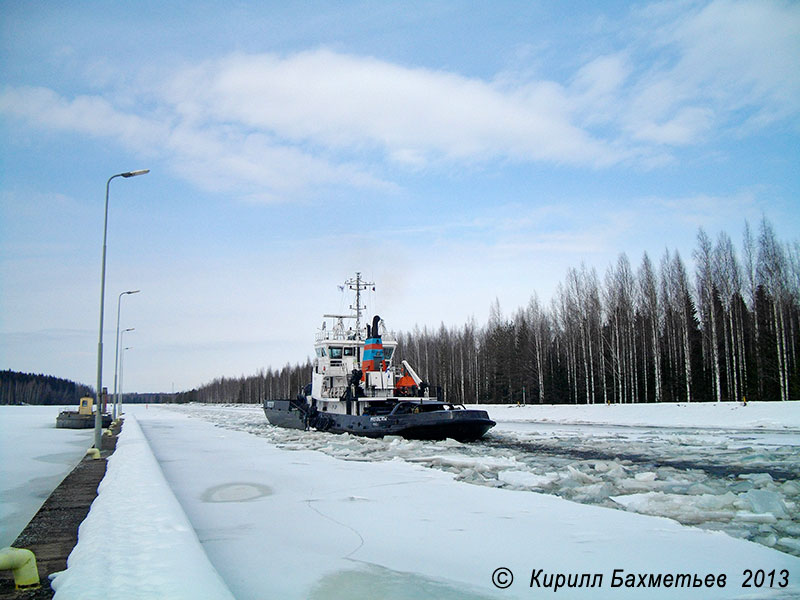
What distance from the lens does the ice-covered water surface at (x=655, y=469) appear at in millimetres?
7434

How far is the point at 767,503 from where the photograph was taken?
7.56 metres

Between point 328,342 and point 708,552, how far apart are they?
24.2 metres

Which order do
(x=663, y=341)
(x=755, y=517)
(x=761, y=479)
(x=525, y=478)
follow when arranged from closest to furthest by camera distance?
1. (x=755, y=517)
2. (x=761, y=479)
3. (x=525, y=478)
4. (x=663, y=341)

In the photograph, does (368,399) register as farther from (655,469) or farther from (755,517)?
(755,517)

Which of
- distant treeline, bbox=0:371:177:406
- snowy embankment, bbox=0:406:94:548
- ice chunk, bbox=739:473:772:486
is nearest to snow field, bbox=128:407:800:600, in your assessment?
snowy embankment, bbox=0:406:94:548

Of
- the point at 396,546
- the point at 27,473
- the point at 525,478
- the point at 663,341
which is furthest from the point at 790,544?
the point at 663,341

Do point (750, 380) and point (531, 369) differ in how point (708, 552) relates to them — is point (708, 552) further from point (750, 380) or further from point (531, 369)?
point (531, 369)

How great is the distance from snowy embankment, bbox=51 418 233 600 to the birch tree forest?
1374 inches

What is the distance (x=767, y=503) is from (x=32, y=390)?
575ft

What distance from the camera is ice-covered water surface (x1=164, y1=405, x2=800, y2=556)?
24.4 feet

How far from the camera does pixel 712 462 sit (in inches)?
507

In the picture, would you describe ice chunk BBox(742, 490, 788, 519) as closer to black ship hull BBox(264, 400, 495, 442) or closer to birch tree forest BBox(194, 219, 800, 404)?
black ship hull BBox(264, 400, 495, 442)

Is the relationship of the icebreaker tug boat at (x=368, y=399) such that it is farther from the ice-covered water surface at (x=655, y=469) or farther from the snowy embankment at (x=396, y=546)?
the snowy embankment at (x=396, y=546)

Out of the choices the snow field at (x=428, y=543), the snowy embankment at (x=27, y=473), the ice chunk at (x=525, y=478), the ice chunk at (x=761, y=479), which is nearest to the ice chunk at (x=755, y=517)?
the snow field at (x=428, y=543)
